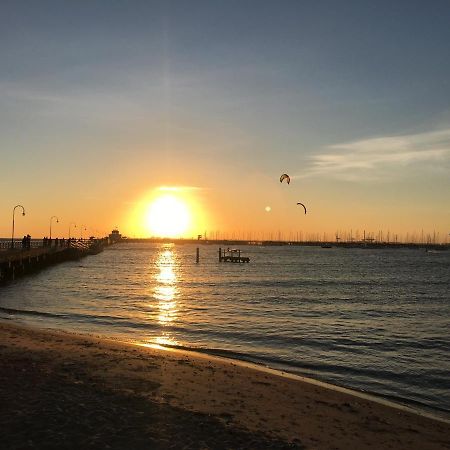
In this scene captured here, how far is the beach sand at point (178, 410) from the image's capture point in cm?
928

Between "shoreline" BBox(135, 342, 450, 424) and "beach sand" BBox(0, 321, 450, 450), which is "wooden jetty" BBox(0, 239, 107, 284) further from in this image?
"beach sand" BBox(0, 321, 450, 450)

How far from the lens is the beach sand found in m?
9.28

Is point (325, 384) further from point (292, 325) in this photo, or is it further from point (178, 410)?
point (292, 325)

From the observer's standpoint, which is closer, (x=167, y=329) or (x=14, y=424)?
(x=14, y=424)

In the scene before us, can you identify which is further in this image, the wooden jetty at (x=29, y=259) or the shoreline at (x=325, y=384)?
the wooden jetty at (x=29, y=259)

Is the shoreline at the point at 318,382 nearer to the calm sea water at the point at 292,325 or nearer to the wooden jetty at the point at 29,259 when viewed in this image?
the calm sea water at the point at 292,325

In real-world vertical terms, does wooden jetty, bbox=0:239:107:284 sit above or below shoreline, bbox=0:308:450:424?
above

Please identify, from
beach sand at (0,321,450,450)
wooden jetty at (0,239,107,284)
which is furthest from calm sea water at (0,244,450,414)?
wooden jetty at (0,239,107,284)

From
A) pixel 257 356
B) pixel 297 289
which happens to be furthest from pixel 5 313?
pixel 297 289

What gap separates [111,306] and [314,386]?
23.5 m

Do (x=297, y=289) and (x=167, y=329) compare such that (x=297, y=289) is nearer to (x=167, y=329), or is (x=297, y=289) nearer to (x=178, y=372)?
(x=167, y=329)

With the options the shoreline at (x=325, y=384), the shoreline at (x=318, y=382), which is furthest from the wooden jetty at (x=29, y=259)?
the shoreline at (x=325, y=384)

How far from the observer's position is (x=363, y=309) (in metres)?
37.4

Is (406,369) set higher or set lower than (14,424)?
lower
